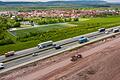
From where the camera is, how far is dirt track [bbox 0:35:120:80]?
172ft

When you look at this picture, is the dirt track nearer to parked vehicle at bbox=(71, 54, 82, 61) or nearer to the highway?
parked vehicle at bbox=(71, 54, 82, 61)

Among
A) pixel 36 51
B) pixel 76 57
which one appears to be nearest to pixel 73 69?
pixel 76 57

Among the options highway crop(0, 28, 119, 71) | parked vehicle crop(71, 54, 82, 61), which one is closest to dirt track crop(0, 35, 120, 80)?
parked vehicle crop(71, 54, 82, 61)

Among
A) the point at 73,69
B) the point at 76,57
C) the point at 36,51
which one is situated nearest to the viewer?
the point at 73,69

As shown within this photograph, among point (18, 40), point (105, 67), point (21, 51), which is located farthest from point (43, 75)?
point (18, 40)

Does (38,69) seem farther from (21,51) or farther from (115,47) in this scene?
(115,47)

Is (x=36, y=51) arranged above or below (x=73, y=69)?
below

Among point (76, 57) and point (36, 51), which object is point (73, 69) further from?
point (36, 51)

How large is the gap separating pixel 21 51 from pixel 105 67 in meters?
25.1

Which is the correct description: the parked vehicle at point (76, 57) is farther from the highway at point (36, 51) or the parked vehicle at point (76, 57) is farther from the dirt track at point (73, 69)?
the highway at point (36, 51)

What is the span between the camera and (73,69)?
187 ft

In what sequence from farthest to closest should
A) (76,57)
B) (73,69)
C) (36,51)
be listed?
(36,51) → (76,57) → (73,69)

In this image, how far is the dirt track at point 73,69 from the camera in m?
52.5

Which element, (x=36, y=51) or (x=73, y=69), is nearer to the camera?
(x=73, y=69)
